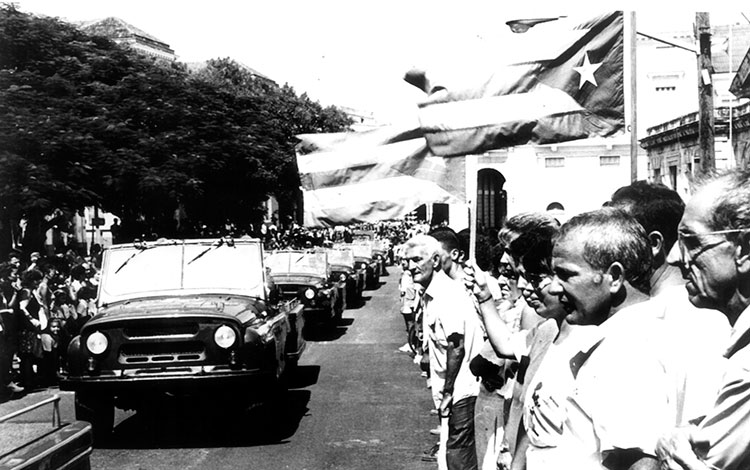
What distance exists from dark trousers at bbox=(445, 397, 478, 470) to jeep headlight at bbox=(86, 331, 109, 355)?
367cm

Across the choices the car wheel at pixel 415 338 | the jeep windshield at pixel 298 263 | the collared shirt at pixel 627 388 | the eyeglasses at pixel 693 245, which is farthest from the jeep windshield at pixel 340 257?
the eyeglasses at pixel 693 245

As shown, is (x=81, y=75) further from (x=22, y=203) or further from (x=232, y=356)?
(x=232, y=356)

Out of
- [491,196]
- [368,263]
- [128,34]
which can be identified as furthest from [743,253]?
[491,196]

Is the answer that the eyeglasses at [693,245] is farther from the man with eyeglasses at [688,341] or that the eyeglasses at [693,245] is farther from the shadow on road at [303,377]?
the shadow on road at [303,377]

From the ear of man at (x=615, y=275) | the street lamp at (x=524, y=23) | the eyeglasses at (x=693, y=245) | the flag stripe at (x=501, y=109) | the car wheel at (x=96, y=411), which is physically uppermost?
the street lamp at (x=524, y=23)

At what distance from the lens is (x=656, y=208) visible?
12.9 ft

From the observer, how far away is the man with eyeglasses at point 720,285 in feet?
6.88

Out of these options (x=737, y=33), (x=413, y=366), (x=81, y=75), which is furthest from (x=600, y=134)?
(x=737, y=33)

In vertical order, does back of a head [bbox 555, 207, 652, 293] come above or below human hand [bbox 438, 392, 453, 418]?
above

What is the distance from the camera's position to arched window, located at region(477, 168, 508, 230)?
53.5 m

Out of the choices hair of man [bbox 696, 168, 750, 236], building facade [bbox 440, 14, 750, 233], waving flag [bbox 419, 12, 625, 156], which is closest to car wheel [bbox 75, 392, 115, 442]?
waving flag [bbox 419, 12, 625, 156]

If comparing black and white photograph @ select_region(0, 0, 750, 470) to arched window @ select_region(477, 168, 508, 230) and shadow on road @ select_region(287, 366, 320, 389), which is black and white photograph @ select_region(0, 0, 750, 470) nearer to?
shadow on road @ select_region(287, 366, 320, 389)

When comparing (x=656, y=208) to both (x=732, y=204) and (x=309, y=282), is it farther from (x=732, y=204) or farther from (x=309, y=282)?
(x=309, y=282)

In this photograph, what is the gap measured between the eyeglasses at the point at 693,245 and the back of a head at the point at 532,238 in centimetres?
182
